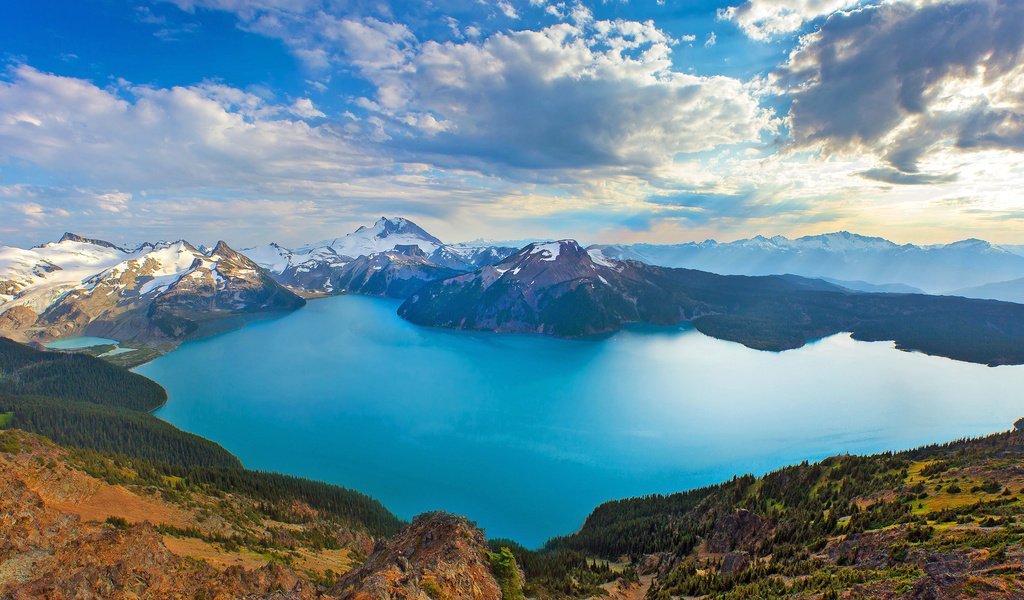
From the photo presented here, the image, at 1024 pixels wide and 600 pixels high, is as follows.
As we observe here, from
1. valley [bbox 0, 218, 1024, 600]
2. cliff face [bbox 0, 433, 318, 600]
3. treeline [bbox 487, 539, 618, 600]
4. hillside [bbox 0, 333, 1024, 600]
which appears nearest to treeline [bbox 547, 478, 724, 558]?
hillside [bbox 0, 333, 1024, 600]

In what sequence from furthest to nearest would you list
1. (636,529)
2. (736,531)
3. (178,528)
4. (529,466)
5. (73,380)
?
(73,380) < (529,466) < (636,529) < (178,528) < (736,531)

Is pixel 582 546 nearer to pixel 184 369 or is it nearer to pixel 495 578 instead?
pixel 495 578

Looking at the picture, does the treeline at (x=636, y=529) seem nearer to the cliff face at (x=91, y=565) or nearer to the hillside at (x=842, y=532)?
the hillside at (x=842, y=532)

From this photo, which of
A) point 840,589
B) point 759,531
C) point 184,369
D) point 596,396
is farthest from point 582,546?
point 184,369

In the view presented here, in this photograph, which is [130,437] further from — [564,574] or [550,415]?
[564,574]

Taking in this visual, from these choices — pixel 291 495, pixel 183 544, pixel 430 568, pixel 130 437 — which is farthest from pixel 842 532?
pixel 130 437

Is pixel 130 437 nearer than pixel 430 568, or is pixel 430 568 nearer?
pixel 430 568

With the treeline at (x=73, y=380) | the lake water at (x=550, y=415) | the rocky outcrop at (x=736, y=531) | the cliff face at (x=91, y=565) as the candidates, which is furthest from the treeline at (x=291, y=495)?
the treeline at (x=73, y=380)
